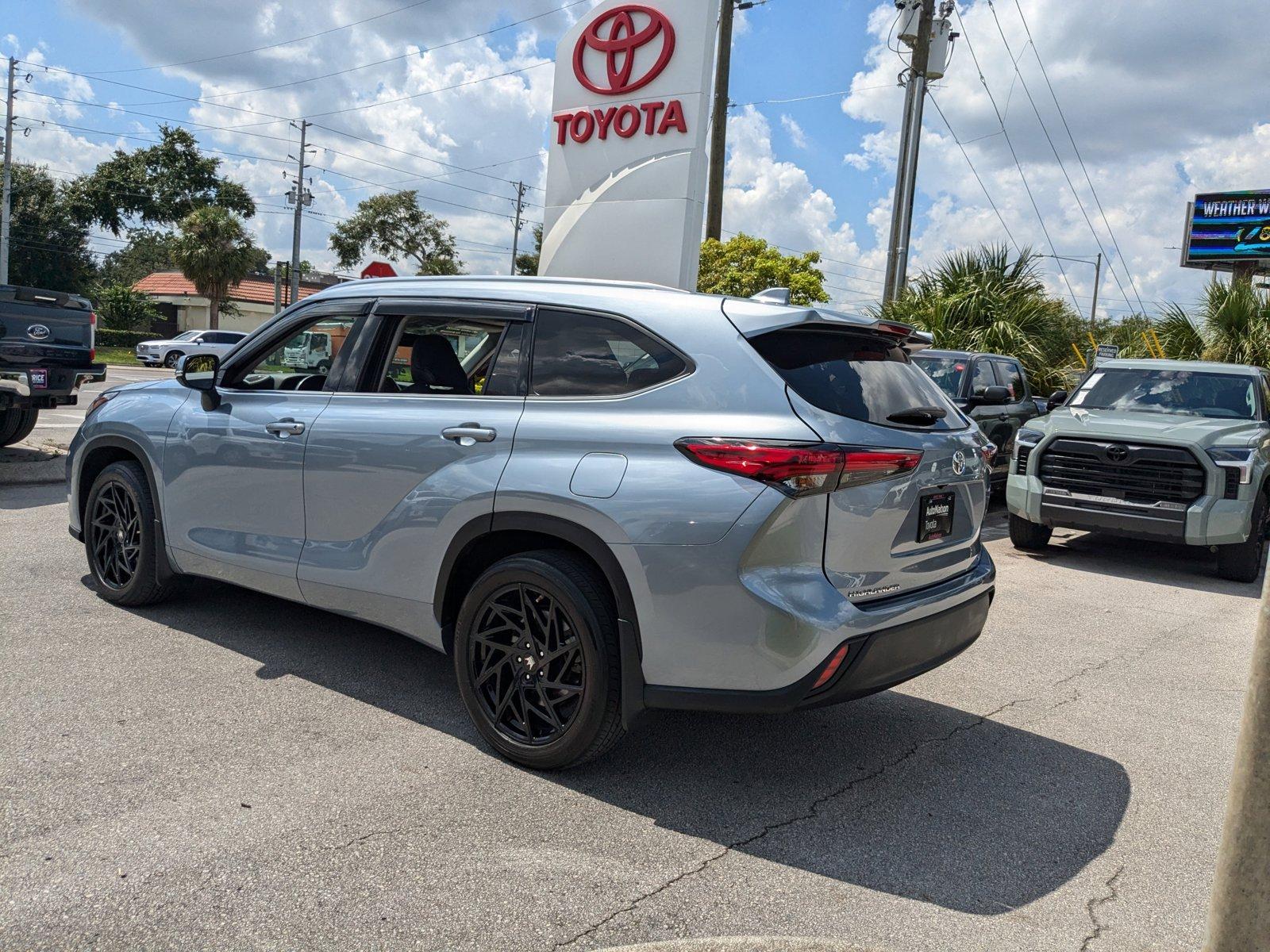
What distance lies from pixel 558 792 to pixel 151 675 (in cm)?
211

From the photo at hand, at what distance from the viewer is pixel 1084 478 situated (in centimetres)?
900

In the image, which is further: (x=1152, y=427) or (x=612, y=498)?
(x=1152, y=427)

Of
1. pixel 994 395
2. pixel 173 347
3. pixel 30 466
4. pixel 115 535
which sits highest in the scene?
pixel 173 347

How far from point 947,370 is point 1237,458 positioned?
3.84 metres

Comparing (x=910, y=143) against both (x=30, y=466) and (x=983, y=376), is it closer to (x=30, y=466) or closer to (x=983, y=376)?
(x=983, y=376)

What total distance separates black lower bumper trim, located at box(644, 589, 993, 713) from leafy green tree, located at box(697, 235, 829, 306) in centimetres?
1944

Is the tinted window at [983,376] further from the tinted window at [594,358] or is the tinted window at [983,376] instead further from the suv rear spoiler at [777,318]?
the tinted window at [594,358]

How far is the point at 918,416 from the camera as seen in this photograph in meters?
3.82

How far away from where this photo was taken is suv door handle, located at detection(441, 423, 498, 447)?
3883 millimetres

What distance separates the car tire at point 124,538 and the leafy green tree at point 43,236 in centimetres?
5023

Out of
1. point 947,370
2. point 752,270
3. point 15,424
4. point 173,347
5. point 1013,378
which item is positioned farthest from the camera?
point 173,347

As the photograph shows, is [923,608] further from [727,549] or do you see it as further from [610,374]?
[610,374]

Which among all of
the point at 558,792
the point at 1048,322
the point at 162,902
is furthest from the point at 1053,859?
the point at 1048,322

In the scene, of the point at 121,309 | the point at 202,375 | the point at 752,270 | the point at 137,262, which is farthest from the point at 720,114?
the point at 137,262
